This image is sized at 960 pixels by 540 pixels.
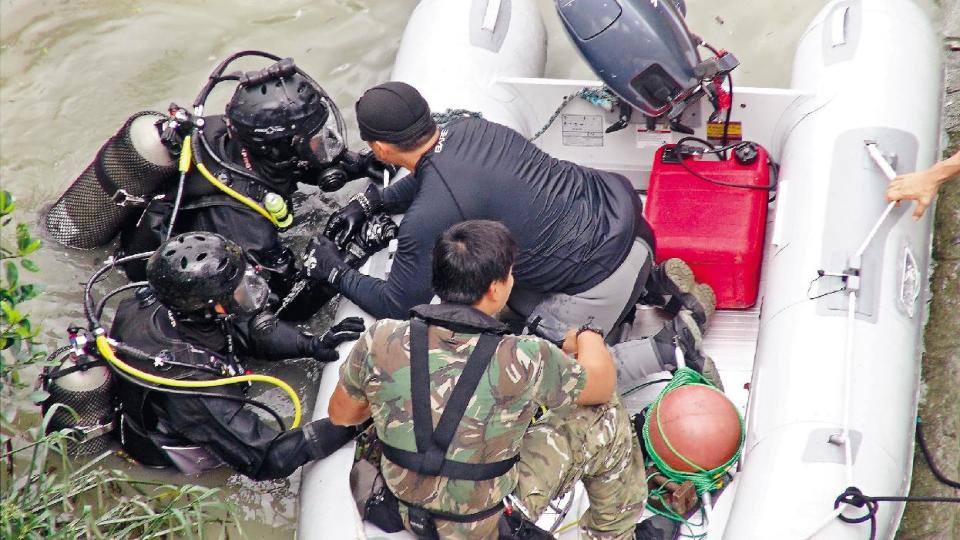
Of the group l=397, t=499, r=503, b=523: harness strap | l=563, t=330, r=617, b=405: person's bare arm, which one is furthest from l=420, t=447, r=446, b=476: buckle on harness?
l=563, t=330, r=617, b=405: person's bare arm

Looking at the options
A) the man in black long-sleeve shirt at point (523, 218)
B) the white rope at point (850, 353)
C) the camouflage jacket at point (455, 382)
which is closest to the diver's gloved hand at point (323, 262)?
the man in black long-sleeve shirt at point (523, 218)

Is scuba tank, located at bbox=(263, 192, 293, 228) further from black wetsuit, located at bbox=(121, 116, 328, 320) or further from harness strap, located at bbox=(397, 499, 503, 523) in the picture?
harness strap, located at bbox=(397, 499, 503, 523)

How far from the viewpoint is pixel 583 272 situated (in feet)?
10.7

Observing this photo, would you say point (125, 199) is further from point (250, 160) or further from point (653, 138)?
point (653, 138)

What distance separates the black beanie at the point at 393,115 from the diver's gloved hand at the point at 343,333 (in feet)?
2.47

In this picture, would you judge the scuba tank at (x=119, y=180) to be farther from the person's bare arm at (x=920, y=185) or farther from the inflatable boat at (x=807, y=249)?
the person's bare arm at (x=920, y=185)

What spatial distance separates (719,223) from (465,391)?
1.58m

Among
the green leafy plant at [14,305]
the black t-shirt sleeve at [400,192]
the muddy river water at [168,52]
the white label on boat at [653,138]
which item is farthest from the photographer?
the muddy river water at [168,52]

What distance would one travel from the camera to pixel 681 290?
3.61 meters

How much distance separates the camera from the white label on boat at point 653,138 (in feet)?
13.4

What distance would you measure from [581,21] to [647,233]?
0.75 meters

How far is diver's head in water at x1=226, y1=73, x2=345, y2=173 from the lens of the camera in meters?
3.52

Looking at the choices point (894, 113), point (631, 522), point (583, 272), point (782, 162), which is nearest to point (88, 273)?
point (583, 272)

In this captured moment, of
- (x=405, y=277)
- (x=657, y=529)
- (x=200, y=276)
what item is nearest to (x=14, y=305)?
(x=200, y=276)
